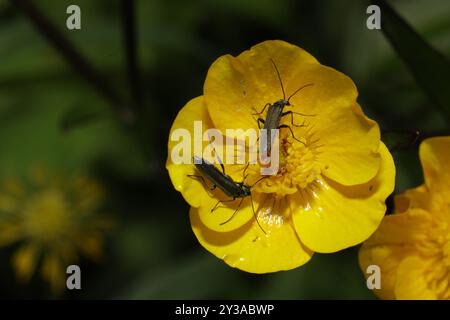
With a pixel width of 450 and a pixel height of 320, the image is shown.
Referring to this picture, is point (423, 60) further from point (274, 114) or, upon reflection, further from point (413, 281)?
point (413, 281)

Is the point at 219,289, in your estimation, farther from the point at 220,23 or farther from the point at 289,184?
the point at 220,23

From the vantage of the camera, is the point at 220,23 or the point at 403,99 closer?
the point at 403,99

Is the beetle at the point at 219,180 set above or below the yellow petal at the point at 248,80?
below

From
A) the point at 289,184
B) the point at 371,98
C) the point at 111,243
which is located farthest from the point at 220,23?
the point at 289,184

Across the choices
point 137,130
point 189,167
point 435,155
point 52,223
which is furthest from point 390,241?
point 52,223


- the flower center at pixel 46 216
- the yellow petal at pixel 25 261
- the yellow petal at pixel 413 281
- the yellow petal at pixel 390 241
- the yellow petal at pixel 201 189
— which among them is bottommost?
the yellow petal at pixel 413 281

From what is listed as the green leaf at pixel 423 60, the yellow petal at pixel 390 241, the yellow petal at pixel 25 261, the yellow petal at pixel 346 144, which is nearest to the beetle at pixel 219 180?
the yellow petal at pixel 346 144

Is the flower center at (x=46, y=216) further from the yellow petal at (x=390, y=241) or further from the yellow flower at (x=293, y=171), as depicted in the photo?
the yellow petal at (x=390, y=241)

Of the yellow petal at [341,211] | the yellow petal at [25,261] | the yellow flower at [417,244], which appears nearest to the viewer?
the yellow petal at [341,211]
